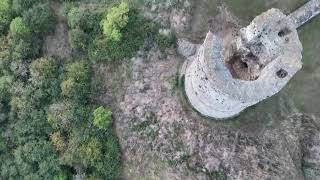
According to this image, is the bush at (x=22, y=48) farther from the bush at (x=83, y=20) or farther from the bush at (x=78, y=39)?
the bush at (x=83, y=20)

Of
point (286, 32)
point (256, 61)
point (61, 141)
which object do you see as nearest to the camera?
point (286, 32)

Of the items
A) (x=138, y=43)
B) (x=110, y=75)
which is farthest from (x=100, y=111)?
(x=138, y=43)

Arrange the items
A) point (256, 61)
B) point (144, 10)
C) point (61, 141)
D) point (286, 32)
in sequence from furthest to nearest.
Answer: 1. point (144, 10)
2. point (61, 141)
3. point (256, 61)
4. point (286, 32)

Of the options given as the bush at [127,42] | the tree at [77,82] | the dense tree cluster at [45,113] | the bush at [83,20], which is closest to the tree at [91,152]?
the dense tree cluster at [45,113]

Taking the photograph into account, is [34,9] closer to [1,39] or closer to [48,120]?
[1,39]

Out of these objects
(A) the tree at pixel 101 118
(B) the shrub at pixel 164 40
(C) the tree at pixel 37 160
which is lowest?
(C) the tree at pixel 37 160

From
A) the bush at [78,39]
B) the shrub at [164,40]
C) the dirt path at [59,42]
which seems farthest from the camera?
the dirt path at [59,42]
